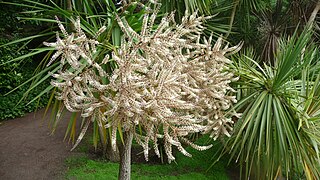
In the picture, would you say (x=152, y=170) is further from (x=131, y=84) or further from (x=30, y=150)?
(x=131, y=84)

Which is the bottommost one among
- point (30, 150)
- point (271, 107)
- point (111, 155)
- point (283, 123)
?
point (283, 123)

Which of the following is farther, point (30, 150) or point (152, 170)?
point (30, 150)

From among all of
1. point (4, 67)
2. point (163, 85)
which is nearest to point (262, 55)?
point (163, 85)

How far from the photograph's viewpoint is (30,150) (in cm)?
524

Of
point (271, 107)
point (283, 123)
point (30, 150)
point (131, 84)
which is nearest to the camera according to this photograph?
point (131, 84)

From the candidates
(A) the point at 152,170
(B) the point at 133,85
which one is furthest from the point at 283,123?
(A) the point at 152,170

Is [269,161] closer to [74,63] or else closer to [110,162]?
[74,63]

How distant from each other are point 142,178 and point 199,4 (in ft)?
7.99

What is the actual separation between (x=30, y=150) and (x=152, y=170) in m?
2.07

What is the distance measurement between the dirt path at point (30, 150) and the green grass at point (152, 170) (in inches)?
9.4

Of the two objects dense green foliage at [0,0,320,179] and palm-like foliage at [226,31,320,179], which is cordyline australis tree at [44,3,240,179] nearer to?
dense green foliage at [0,0,320,179]

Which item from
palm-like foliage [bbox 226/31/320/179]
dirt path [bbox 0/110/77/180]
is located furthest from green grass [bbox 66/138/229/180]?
palm-like foliage [bbox 226/31/320/179]

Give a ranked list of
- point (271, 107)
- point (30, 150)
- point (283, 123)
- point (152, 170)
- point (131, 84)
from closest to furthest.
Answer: point (131, 84), point (283, 123), point (271, 107), point (152, 170), point (30, 150)

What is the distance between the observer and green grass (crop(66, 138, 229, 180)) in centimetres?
439
